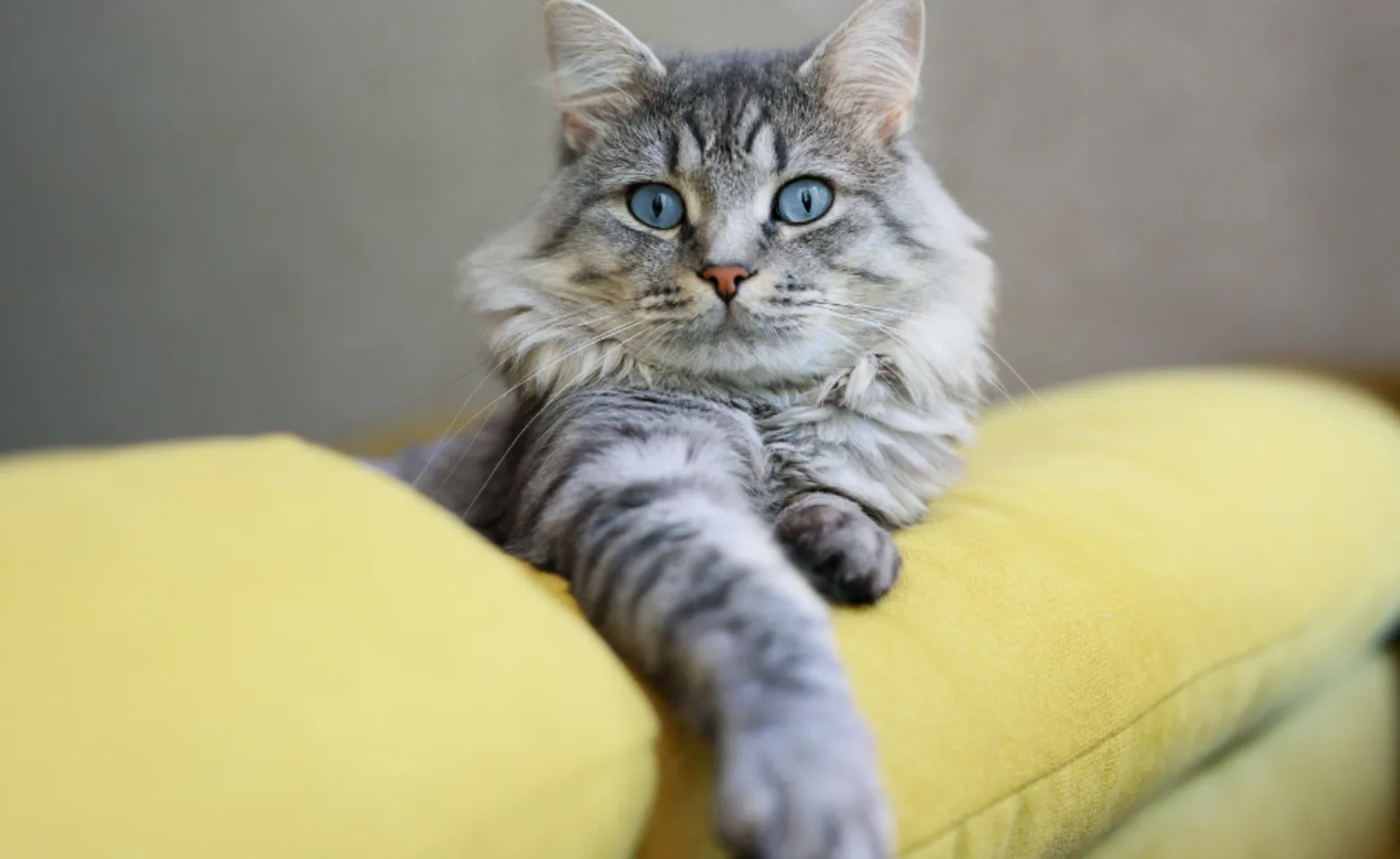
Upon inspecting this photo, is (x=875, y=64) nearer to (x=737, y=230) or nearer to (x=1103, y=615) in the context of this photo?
(x=737, y=230)

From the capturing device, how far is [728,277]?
1.25 meters

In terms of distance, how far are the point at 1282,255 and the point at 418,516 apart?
87.8 inches

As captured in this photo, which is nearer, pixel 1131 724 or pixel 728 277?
pixel 1131 724

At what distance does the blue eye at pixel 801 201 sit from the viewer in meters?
1.35

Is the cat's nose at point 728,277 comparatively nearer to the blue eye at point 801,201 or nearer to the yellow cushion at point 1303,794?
the blue eye at point 801,201

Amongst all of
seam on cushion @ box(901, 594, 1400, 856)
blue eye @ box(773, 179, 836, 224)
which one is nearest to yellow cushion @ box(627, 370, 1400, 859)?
seam on cushion @ box(901, 594, 1400, 856)

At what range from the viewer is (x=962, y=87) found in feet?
8.86

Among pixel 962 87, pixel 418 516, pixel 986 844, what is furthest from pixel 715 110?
pixel 962 87

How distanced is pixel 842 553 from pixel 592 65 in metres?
0.78

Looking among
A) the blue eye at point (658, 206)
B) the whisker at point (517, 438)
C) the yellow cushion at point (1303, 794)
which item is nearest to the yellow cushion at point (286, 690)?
the whisker at point (517, 438)

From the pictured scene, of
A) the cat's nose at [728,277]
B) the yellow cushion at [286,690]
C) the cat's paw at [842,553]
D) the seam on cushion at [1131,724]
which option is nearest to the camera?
the yellow cushion at [286,690]

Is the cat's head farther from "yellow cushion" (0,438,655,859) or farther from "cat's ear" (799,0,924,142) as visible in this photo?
"yellow cushion" (0,438,655,859)

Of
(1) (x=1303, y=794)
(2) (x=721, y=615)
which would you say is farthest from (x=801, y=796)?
(1) (x=1303, y=794)

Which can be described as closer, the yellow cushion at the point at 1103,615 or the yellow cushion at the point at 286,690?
the yellow cushion at the point at 286,690
